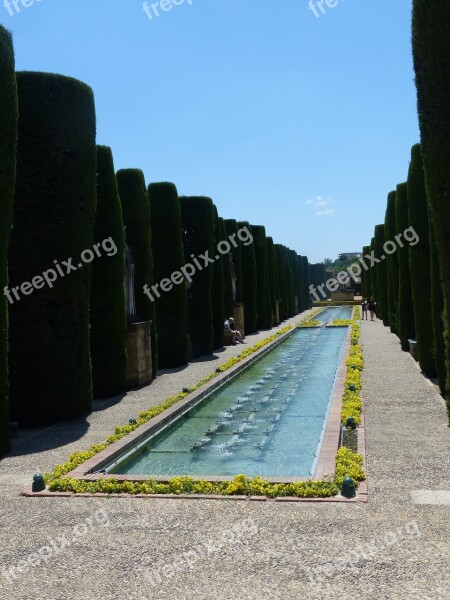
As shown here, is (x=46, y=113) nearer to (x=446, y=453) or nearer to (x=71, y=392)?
(x=71, y=392)

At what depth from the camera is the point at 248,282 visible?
2917 centimetres

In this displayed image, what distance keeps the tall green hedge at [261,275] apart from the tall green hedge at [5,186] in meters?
23.4

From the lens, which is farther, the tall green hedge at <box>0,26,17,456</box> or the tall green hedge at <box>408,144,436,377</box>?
the tall green hedge at <box>408,144,436,377</box>

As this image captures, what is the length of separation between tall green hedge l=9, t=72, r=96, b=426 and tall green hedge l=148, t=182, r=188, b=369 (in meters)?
6.68

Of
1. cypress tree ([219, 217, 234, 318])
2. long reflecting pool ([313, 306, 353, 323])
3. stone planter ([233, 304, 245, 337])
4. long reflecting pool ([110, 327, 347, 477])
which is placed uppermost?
cypress tree ([219, 217, 234, 318])

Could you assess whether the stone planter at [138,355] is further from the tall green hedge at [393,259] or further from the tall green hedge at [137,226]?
the tall green hedge at [393,259]

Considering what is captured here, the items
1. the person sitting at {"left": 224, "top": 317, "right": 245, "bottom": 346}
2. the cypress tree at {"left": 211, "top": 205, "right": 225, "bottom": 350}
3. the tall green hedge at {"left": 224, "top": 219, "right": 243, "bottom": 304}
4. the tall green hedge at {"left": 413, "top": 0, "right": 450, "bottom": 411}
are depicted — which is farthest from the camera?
the tall green hedge at {"left": 224, "top": 219, "right": 243, "bottom": 304}

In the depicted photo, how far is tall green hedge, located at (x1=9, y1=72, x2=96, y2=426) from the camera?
10.5 meters

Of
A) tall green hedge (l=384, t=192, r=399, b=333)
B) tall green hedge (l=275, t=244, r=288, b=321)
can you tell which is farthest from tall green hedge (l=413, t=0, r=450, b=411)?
tall green hedge (l=275, t=244, r=288, b=321)

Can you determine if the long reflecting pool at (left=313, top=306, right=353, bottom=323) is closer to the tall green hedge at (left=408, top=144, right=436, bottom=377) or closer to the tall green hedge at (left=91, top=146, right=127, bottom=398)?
the tall green hedge at (left=408, top=144, right=436, bottom=377)

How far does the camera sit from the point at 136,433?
923 centimetres

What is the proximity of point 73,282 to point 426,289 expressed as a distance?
8.18m

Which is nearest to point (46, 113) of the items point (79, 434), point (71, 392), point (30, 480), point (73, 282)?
point (73, 282)

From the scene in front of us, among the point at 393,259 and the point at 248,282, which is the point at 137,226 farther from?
the point at 248,282
